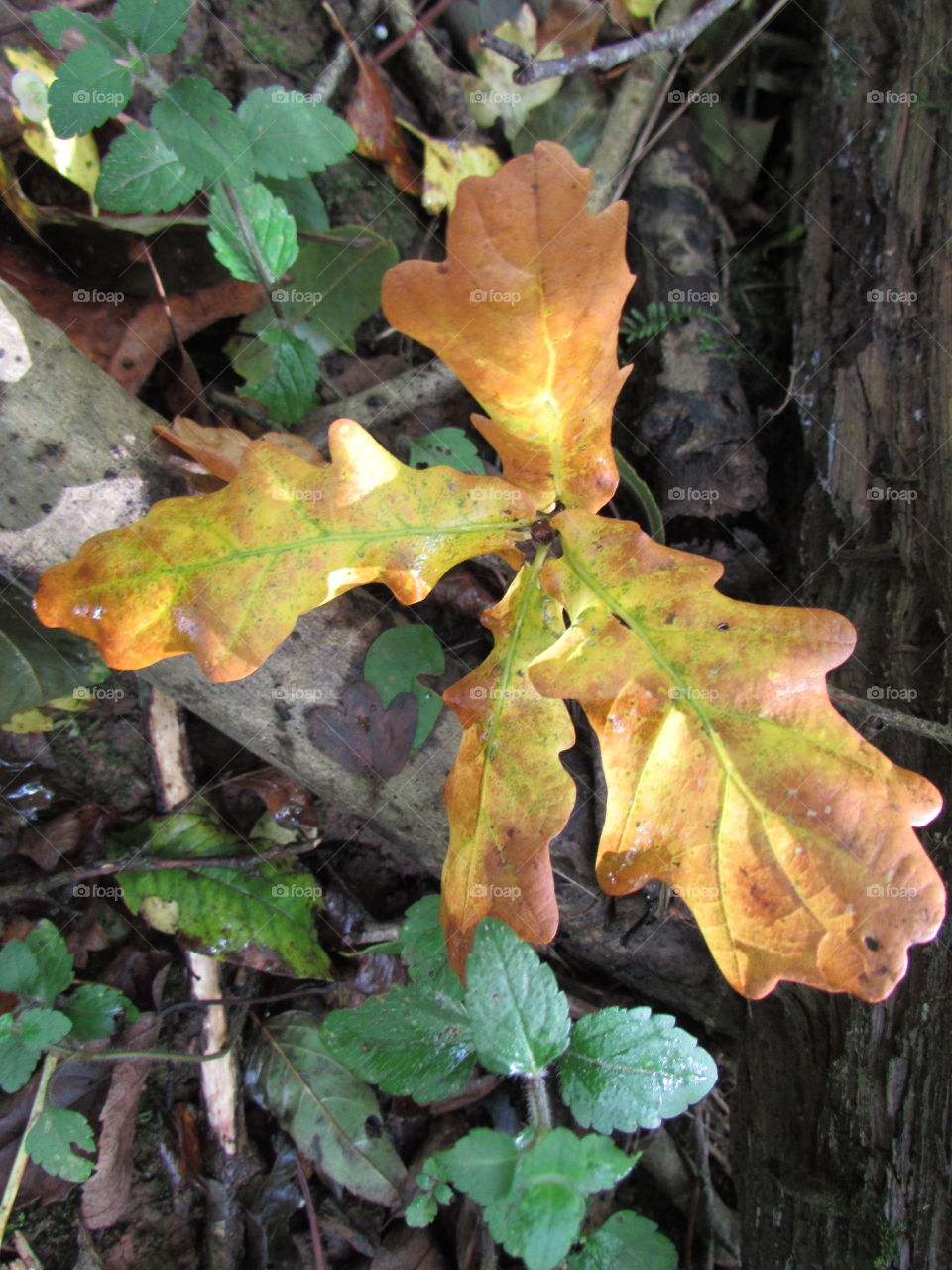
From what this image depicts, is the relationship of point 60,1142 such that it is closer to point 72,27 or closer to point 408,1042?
point 408,1042

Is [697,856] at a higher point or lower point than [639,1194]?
higher

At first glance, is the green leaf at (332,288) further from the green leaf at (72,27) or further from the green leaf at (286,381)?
the green leaf at (72,27)

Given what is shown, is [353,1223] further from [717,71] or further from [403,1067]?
[717,71]

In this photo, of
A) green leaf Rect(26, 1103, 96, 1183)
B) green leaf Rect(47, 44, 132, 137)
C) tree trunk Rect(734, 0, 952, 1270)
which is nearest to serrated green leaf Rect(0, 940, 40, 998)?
green leaf Rect(26, 1103, 96, 1183)

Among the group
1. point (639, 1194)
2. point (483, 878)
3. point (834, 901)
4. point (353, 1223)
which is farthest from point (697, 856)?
point (353, 1223)

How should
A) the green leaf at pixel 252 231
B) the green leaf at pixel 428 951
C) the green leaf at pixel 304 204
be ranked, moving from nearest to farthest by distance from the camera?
the green leaf at pixel 428 951 → the green leaf at pixel 252 231 → the green leaf at pixel 304 204

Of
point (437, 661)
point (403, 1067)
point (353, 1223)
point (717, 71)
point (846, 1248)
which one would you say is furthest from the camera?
point (717, 71)

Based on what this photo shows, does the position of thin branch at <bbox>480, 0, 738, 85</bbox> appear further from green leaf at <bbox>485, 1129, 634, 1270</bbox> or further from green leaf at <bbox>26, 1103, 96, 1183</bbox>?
green leaf at <bbox>26, 1103, 96, 1183</bbox>

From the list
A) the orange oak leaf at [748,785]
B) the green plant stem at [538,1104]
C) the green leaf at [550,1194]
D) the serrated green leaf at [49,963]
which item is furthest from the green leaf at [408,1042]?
the serrated green leaf at [49,963]
